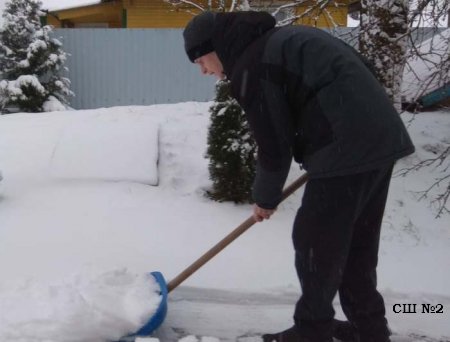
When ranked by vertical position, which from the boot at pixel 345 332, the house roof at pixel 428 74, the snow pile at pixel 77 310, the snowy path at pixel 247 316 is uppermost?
the house roof at pixel 428 74

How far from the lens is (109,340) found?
7.64ft

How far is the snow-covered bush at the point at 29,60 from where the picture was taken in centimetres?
837

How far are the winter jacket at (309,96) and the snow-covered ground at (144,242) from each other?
47.2 inches

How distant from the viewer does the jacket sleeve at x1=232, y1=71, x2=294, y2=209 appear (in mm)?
1825

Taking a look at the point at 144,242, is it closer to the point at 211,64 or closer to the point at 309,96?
the point at 211,64

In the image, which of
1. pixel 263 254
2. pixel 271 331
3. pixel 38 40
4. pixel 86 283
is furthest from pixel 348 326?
pixel 38 40

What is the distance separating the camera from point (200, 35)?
1.92 metres

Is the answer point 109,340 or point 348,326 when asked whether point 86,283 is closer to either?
point 109,340

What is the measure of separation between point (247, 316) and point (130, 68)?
26.6ft

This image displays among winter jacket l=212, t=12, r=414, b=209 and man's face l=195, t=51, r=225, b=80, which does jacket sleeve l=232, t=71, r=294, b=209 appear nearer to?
winter jacket l=212, t=12, r=414, b=209

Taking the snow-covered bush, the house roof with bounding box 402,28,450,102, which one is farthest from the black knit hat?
the snow-covered bush

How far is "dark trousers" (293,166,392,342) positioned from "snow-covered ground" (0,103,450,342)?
0.49m

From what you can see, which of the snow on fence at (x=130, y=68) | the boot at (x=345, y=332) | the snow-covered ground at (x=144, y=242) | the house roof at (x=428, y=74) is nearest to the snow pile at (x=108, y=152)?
the snow-covered ground at (x=144, y=242)

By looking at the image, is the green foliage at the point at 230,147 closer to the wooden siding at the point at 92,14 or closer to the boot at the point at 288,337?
the boot at the point at 288,337
